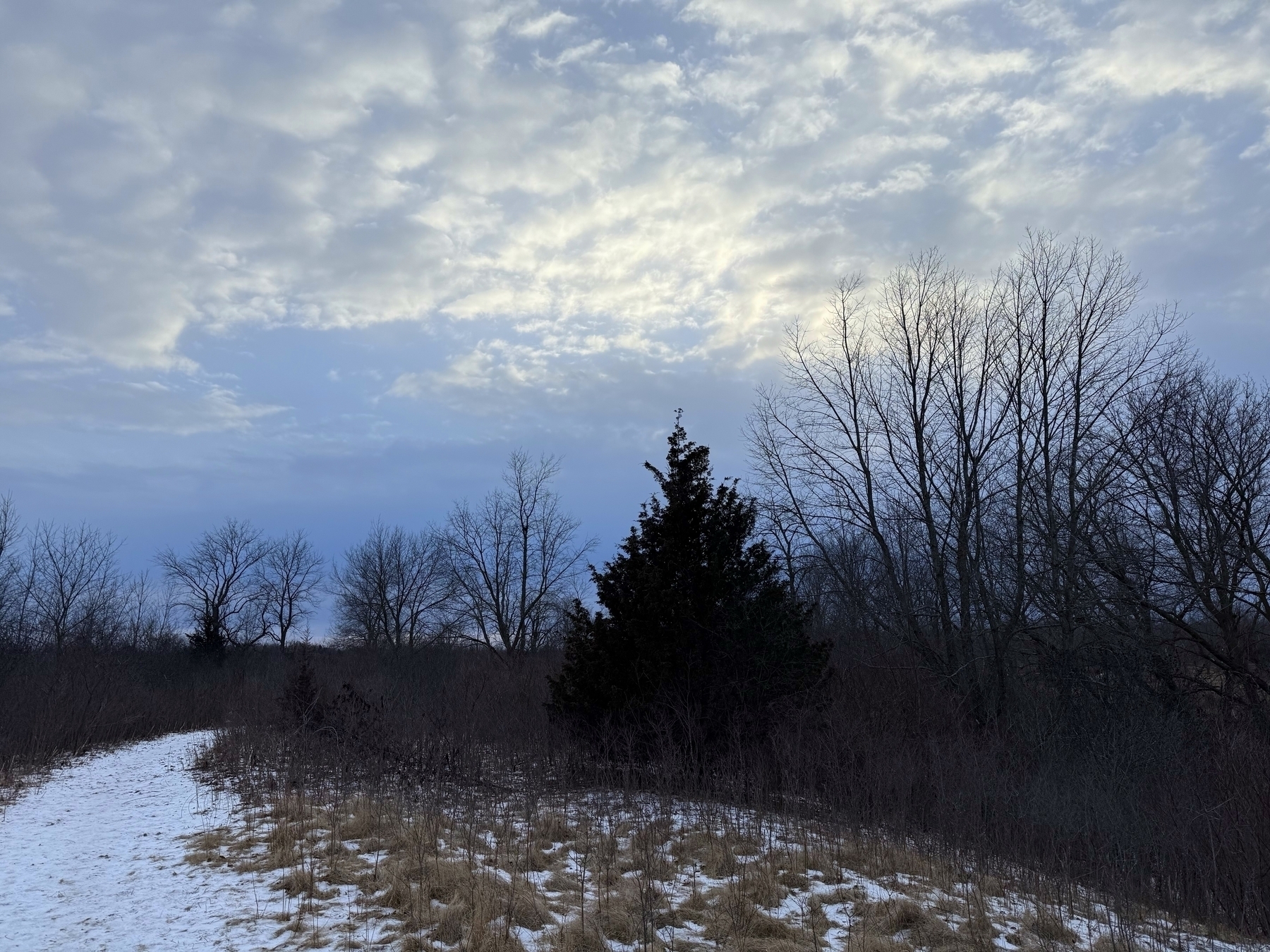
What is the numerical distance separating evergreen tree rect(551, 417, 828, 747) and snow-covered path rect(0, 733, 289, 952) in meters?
5.46

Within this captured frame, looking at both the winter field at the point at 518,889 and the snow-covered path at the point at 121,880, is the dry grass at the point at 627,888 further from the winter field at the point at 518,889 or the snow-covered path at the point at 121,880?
the snow-covered path at the point at 121,880

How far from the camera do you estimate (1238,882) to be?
26.8 ft

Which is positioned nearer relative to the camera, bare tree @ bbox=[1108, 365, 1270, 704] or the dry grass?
the dry grass

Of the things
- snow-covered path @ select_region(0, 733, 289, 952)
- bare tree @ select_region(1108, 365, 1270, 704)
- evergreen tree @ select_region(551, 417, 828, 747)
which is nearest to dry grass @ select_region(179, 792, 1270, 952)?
snow-covered path @ select_region(0, 733, 289, 952)

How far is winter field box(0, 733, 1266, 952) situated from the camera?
5941mm

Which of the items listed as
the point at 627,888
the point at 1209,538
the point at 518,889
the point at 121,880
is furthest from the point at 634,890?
the point at 1209,538

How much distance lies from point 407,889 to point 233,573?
53450 mm

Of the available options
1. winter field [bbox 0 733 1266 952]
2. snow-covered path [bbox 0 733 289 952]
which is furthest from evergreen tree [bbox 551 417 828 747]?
snow-covered path [bbox 0 733 289 952]

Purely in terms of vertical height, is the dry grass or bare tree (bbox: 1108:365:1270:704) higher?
bare tree (bbox: 1108:365:1270:704)

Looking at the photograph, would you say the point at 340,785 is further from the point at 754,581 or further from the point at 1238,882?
the point at 1238,882

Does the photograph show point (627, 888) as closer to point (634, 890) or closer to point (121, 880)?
point (634, 890)

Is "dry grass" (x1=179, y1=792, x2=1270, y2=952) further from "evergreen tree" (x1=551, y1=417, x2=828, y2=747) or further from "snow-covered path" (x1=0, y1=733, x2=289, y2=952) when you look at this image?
"evergreen tree" (x1=551, y1=417, x2=828, y2=747)

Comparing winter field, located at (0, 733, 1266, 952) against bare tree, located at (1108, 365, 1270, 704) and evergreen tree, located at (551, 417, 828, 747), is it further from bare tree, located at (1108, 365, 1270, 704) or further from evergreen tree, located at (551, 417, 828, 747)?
bare tree, located at (1108, 365, 1270, 704)

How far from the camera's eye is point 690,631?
12.3 m
